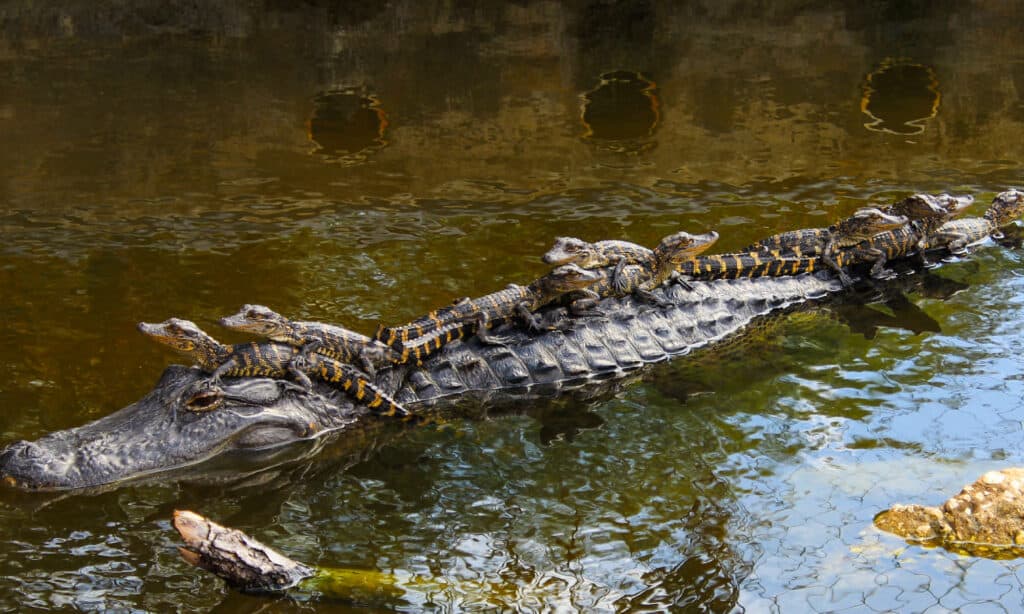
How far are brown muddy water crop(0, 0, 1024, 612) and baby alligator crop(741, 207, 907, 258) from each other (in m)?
0.63

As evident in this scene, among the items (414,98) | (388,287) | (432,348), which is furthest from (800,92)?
(432,348)

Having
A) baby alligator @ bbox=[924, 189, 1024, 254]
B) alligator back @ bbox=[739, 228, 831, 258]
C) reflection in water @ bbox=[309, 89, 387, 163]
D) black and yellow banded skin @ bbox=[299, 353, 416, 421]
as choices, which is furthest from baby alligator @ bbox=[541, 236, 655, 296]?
reflection in water @ bbox=[309, 89, 387, 163]

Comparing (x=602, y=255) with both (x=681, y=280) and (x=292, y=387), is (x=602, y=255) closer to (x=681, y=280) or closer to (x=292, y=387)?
(x=681, y=280)

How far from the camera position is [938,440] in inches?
256

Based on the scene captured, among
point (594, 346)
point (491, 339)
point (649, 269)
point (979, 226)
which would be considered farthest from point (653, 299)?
point (979, 226)

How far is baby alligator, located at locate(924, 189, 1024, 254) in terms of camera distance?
32.3 ft

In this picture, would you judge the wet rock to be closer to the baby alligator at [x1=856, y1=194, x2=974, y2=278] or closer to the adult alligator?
the adult alligator

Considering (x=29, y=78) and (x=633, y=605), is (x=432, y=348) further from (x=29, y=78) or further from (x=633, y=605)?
(x=29, y=78)

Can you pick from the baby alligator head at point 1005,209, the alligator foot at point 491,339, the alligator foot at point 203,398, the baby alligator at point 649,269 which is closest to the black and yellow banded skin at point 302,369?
the alligator foot at point 203,398

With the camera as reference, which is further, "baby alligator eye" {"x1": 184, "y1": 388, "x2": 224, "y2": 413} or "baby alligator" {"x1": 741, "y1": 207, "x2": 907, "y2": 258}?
"baby alligator" {"x1": 741, "y1": 207, "x2": 907, "y2": 258}

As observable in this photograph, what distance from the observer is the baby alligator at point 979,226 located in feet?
32.3

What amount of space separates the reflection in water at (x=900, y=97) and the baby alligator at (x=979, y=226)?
3.29 metres

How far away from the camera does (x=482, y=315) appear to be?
7.41 metres

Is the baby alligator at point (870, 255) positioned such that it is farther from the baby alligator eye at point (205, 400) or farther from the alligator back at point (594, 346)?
the baby alligator eye at point (205, 400)
